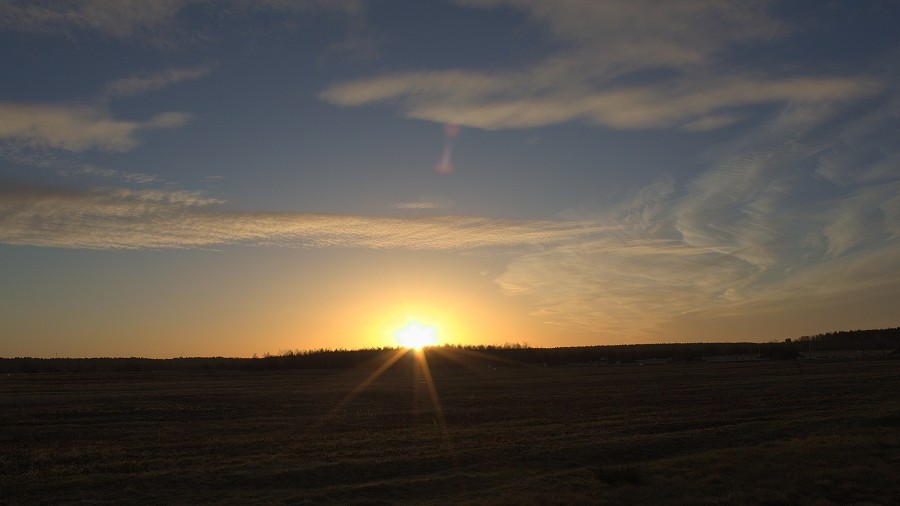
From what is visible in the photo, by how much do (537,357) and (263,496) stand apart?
157960mm

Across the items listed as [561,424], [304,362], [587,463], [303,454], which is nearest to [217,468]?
[303,454]

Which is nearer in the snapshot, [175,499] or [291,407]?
[175,499]

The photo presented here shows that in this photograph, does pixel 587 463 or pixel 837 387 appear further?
pixel 837 387

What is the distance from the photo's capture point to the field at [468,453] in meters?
18.3

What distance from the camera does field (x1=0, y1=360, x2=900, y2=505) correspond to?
18.3 metres

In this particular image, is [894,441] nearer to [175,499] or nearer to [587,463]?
[587,463]

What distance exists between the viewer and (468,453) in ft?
78.7

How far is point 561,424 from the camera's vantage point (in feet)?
107

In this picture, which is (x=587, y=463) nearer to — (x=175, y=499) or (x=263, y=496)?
(x=263, y=496)

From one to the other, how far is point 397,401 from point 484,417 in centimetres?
1471

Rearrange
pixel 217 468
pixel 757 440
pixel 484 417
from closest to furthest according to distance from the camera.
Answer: pixel 217 468 < pixel 757 440 < pixel 484 417

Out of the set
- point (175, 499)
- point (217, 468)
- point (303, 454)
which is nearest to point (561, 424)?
point (303, 454)

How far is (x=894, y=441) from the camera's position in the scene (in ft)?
78.0

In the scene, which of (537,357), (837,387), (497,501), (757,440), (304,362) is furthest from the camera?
(537,357)
